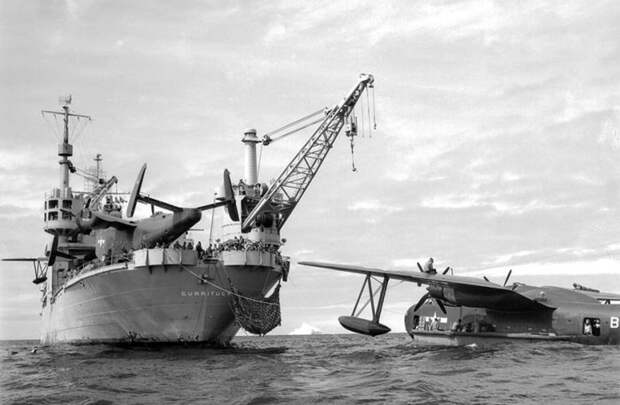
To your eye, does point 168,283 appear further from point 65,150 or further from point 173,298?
point 65,150

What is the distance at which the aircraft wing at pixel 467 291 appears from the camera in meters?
34.2

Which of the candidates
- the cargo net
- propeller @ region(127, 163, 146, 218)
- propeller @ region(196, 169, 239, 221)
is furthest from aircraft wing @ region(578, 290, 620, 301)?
propeller @ region(127, 163, 146, 218)

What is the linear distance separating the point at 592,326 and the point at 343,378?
53.6 feet

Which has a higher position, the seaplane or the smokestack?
the smokestack

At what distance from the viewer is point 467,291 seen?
35.6 metres

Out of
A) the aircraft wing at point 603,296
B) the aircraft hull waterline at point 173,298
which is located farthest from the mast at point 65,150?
the aircraft wing at point 603,296

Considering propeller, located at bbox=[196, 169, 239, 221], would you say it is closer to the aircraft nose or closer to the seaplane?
the aircraft nose

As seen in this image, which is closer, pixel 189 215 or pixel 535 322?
pixel 535 322

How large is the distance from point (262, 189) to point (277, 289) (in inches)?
567

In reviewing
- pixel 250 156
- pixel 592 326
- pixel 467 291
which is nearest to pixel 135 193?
pixel 250 156

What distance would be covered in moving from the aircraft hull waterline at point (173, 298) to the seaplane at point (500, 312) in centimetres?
711

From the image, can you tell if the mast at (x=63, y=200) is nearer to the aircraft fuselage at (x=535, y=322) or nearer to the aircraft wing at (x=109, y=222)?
the aircraft wing at (x=109, y=222)

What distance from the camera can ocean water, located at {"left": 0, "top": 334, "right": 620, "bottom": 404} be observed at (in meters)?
18.8

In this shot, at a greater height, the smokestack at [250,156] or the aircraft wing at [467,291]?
the smokestack at [250,156]
